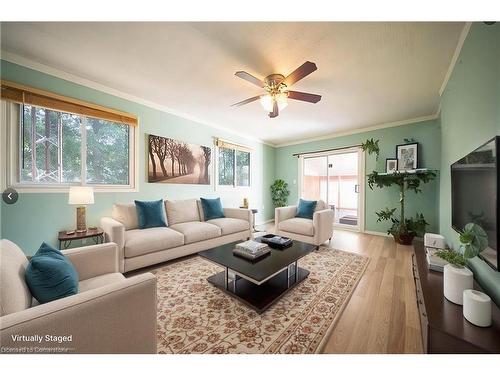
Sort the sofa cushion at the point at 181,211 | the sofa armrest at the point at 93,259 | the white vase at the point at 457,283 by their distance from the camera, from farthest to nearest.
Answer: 1. the sofa cushion at the point at 181,211
2. the sofa armrest at the point at 93,259
3. the white vase at the point at 457,283

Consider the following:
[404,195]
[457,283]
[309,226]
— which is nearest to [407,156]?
[404,195]

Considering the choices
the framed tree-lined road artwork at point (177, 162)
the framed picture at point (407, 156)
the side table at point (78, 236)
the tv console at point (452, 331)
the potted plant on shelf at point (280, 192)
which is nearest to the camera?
the tv console at point (452, 331)

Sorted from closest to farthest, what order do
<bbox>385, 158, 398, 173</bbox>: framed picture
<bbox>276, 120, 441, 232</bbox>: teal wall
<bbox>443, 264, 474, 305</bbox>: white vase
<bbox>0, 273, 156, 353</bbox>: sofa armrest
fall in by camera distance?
<bbox>0, 273, 156, 353</bbox>: sofa armrest, <bbox>443, 264, 474, 305</bbox>: white vase, <bbox>276, 120, 441, 232</bbox>: teal wall, <bbox>385, 158, 398, 173</bbox>: framed picture

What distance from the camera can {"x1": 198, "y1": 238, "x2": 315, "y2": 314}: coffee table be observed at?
152cm

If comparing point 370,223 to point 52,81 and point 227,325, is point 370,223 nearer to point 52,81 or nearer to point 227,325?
point 227,325

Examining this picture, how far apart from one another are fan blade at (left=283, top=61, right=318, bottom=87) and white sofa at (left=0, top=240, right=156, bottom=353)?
197 cm

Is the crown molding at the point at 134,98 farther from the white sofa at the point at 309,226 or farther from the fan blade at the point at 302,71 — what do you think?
the white sofa at the point at 309,226

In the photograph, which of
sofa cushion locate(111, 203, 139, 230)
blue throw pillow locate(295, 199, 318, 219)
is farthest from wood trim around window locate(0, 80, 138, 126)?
blue throw pillow locate(295, 199, 318, 219)

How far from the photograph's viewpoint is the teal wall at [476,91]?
1.16 m

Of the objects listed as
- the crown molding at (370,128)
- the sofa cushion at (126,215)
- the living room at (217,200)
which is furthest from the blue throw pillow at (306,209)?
the sofa cushion at (126,215)

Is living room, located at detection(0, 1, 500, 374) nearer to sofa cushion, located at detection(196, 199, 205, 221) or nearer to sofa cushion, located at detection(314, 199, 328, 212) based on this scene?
sofa cushion, located at detection(196, 199, 205, 221)

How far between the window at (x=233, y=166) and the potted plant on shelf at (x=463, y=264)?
3765 millimetres

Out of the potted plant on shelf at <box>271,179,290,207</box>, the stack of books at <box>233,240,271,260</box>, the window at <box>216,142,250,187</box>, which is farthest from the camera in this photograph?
the potted plant on shelf at <box>271,179,290,207</box>

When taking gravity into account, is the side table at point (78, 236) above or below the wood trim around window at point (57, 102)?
below
